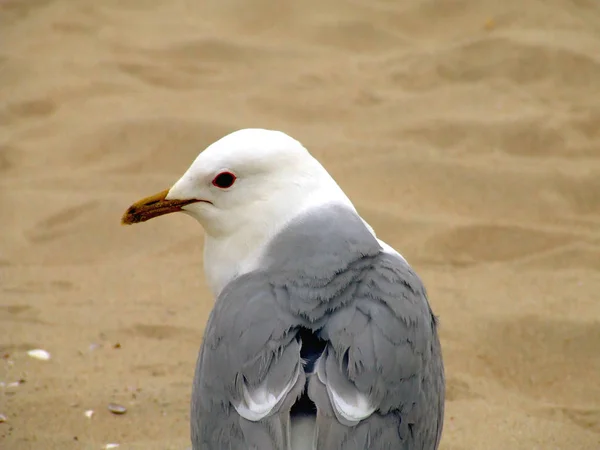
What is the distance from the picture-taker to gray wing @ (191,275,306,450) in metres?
1.63

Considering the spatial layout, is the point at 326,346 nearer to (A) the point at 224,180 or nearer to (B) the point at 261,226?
(B) the point at 261,226

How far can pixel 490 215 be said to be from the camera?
12.2ft

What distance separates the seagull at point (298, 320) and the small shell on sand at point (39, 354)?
95cm

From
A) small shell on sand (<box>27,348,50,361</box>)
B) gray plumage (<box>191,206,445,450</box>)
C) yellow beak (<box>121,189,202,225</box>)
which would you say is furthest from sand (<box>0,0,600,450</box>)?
gray plumage (<box>191,206,445,450</box>)

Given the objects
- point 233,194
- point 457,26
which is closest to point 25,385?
point 233,194

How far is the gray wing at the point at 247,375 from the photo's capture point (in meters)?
1.63

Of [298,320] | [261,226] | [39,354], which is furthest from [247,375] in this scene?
[39,354]

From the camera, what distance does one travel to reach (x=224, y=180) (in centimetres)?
199

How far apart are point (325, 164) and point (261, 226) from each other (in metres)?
2.08

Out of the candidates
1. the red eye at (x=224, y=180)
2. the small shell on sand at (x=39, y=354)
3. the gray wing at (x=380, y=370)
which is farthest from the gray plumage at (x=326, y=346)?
the small shell on sand at (x=39, y=354)

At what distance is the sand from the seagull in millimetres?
712

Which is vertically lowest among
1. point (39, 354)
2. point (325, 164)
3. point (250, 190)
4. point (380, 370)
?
point (325, 164)

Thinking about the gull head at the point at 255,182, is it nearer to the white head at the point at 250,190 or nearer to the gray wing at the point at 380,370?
the white head at the point at 250,190

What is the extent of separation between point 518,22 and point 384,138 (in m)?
1.28
